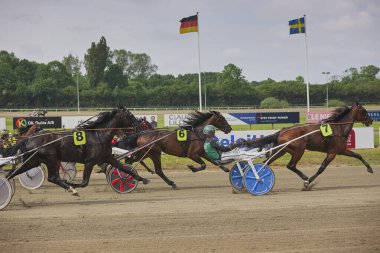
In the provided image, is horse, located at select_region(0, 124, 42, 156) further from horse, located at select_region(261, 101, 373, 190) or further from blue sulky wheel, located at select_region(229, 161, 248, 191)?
horse, located at select_region(261, 101, 373, 190)

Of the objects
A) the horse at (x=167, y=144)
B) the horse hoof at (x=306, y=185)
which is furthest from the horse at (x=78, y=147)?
the horse hoof at (x=306, y=185)

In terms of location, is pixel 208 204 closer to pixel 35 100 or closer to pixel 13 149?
pixel 13 149

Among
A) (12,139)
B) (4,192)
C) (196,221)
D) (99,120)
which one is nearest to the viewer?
(196,221)

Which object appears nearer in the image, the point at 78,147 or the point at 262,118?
the point at 78,147

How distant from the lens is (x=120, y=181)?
445 inches

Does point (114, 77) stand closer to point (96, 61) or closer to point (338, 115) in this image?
point (96, 61)

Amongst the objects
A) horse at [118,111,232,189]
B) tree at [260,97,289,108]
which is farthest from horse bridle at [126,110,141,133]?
tree at [260,97,289,108]

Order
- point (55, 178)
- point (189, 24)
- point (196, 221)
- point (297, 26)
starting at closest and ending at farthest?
1. point (196, 221)
2. point (55, 178)
3. point (189, 24)
4. point (297, 26)

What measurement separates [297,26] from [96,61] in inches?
2099

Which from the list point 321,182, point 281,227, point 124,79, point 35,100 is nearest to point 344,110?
point 321,182

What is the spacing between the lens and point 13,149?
1020 centimetres

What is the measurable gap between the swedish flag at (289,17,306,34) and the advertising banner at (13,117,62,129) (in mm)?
14504

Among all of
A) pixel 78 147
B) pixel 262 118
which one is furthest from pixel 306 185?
pixel 262 118

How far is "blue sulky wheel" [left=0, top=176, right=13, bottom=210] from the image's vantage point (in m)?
8.95
